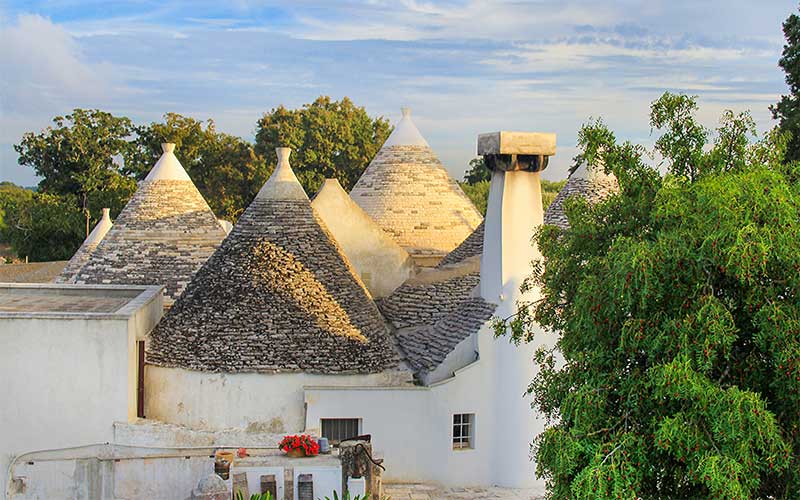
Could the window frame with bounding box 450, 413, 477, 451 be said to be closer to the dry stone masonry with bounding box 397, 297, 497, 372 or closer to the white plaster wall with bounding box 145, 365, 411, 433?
the dry stone masonry with bounding box 397, 297, 497, 372

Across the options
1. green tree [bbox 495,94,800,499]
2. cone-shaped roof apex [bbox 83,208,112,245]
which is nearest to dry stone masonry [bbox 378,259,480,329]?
cone-shaped roof apex [bbox 83,208,112,245]

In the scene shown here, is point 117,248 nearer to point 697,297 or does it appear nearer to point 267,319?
point 267,319

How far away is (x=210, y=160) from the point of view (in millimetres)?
55031

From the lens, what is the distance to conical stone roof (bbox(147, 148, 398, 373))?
54.0ft

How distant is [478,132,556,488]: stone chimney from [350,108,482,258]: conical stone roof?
7.14m

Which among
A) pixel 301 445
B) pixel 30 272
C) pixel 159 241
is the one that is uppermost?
pixel 30 272

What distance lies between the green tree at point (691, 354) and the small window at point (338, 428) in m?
7.04

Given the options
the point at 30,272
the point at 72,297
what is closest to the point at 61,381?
the point at 72,297

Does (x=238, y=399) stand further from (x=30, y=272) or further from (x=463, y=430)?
(x=30, y=272)

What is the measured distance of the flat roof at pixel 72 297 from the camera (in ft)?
60.6

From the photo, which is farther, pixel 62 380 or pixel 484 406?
pixel 484 406

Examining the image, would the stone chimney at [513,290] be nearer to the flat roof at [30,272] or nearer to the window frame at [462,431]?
the window frame at [462,431]

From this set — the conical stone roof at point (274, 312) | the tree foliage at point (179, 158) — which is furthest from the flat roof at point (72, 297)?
the tree foliage at point (179, 158)

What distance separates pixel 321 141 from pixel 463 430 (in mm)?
37692
